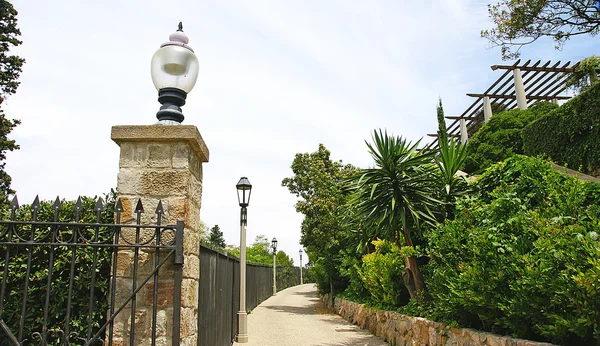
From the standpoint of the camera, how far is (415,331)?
7.39m

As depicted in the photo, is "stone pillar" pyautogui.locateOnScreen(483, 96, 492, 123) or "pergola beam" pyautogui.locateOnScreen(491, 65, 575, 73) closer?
"pergola beam" pyautogui.locateOnScreen(491, 65, 575, 73)

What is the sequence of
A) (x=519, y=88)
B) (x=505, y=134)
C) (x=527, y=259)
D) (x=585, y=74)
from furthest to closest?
(x=519, y=88) → (x=505, y=134) → (x=585, y=74) → (x=527, y=259)

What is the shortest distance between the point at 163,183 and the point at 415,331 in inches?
236

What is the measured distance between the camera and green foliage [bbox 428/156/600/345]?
153 inches

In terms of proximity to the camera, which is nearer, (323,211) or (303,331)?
(303,331)

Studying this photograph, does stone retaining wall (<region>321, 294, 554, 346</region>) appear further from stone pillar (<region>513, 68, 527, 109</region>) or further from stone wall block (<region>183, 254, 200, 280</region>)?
stone pillar (<region>513, 68, 527, 109</region>)

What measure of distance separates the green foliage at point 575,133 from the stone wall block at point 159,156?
1206 cm

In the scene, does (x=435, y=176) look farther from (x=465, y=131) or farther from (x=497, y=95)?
(x=465, y=131)

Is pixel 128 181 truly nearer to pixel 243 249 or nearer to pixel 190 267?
pixel 190 267

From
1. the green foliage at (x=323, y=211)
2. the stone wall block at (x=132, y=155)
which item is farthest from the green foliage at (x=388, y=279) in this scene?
the stone wall block at (x=132, y=155)

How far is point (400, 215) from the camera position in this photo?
25.4ft

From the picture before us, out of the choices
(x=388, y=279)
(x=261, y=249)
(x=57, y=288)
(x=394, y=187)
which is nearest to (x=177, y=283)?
(x=57, y=288)

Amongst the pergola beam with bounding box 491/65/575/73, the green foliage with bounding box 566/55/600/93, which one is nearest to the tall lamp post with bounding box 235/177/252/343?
the green foliage with bounding box 566/55/600/93

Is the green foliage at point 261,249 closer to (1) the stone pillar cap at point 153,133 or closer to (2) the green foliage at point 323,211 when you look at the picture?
(2) the green foliage at point 323,211
